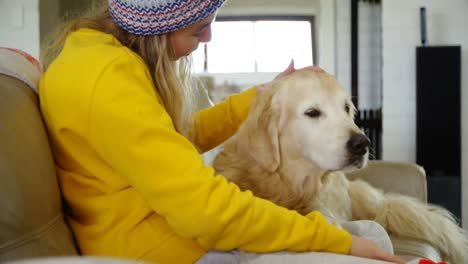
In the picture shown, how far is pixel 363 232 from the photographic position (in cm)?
112

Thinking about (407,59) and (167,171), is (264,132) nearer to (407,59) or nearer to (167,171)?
(167,171)

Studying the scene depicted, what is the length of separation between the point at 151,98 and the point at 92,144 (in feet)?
0.43

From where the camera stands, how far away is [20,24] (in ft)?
9.25

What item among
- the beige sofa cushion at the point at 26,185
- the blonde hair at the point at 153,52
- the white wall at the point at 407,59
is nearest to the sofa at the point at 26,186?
the beige sofa cushion at the point at 26,185

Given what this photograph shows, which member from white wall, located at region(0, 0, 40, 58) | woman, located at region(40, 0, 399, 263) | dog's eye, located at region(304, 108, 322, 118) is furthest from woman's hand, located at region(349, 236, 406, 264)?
white wall, located at region(0, 0, 40, 58)

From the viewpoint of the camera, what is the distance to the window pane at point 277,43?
2865 mm

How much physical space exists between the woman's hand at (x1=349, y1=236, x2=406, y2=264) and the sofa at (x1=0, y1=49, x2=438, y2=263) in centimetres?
50

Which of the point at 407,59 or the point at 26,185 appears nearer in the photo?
the point at 26,185

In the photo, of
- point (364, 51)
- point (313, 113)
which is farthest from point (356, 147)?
point (364, 51)

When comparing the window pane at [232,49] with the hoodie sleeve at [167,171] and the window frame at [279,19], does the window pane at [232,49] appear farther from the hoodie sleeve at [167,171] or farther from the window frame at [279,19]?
the hoodie sleeve at [167,171]

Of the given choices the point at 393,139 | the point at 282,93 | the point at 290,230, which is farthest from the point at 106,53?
the point at 393,139

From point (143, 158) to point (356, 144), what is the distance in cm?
64

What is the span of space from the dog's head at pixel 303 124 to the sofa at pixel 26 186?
0.58 metres

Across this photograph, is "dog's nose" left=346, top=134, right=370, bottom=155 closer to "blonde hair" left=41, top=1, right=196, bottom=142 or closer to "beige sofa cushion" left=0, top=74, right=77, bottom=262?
"blonde hair" left=41, top=1, right=196, bottom=142
